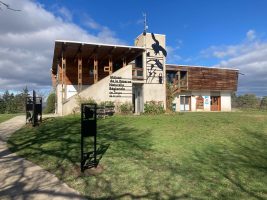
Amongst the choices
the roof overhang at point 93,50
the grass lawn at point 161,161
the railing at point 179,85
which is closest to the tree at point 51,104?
the roof overhang at point 93,50

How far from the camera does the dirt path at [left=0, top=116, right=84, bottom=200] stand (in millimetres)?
5020

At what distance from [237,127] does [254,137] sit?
206cm

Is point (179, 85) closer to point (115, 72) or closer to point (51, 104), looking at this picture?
point (115, 72)

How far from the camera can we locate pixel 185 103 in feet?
107

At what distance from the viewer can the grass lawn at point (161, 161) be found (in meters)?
5.46

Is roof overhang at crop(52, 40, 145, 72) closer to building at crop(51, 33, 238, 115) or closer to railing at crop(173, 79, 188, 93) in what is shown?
building at crop(51, 33, 238, 115)

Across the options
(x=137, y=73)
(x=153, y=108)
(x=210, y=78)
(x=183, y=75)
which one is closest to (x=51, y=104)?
(x=137, y=73)

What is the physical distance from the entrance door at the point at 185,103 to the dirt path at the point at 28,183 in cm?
2662

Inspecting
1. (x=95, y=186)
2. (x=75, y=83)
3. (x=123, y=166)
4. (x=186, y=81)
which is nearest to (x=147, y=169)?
(x=123, y=166)

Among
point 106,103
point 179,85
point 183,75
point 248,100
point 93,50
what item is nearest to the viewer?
point 106,103

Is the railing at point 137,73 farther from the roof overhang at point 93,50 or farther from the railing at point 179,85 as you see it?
the railing at point 179,85

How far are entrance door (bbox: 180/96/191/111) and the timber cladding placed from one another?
5.82 feet

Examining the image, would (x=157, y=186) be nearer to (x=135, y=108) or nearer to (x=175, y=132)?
(x=175, y=132)

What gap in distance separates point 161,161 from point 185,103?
2581 cm
